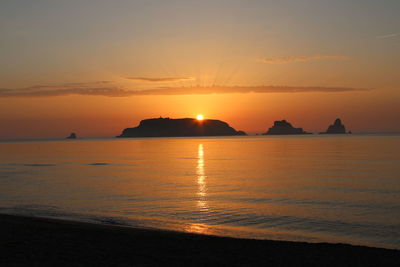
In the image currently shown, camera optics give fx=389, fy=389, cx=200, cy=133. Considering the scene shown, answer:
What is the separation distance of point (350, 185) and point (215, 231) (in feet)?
83.8

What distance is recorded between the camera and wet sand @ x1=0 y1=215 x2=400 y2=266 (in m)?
13.9

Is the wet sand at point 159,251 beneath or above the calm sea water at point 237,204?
above

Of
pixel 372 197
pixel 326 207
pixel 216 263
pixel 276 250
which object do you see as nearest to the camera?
pixel 216 263

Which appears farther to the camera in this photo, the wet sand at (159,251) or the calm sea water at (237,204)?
the calm sea water at (237,204)

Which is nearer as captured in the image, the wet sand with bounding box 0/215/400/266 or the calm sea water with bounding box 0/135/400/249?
the wet sand with bounding box 0/215/400/266

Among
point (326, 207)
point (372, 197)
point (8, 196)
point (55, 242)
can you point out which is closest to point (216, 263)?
point (55, 242)

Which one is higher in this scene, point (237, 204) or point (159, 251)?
point (159, 251)

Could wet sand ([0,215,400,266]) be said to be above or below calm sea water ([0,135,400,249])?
above

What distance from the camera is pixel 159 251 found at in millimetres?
15672

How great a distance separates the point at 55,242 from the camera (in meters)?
16.7

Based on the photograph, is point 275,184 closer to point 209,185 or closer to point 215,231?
point 209,185

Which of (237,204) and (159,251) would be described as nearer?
(159,251)

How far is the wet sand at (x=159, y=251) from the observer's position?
13938mm

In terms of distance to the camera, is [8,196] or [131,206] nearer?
[131,206]
